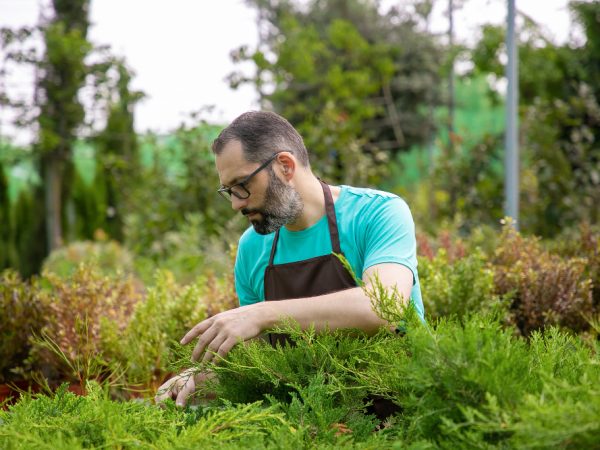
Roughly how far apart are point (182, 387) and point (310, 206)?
1055 millimetres

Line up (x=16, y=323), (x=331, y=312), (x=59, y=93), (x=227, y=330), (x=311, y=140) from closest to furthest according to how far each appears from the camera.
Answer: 1. (x=227, y=330)
2. (x=331, y=312)
3. (x=16, y=323)
4. (x=311, y=140)
5. (x=59, y=93)

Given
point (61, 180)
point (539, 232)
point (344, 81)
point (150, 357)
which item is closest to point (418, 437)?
point (150, 357)

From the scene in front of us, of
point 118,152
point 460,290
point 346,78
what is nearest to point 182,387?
point 460,290

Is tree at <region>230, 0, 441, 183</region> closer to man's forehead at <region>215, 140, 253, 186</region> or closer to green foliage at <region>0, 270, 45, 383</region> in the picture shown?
green foliage at <region>0, 270, 45, 383</region>

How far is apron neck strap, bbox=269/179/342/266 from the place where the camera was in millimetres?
2717

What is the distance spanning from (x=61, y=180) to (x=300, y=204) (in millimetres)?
13530

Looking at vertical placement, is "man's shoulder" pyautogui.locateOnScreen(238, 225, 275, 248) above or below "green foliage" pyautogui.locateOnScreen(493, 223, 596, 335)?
above

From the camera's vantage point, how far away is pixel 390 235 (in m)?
2.49

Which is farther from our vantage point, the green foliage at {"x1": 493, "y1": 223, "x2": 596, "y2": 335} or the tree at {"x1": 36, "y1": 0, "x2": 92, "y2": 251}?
the tree at {"x1": 36, "y1": 0, "x2": 92, "y2": 251}

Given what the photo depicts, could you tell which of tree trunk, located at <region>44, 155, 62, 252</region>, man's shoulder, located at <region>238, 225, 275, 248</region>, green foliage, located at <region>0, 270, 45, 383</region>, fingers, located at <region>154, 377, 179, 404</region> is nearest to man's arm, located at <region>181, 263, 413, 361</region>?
fingers, located at <region>154, 377, 179, 404</region>

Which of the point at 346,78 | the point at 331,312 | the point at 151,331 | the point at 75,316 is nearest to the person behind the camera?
the point at 331,312

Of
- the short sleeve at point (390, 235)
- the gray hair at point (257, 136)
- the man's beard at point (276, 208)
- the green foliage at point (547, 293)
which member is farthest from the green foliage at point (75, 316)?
the green foliage at point (547, 293)

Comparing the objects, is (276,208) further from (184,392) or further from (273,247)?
(184,392)

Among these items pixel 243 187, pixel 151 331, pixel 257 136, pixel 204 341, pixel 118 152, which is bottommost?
pixel 151 331
